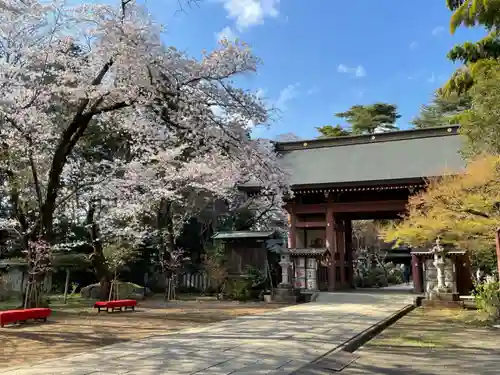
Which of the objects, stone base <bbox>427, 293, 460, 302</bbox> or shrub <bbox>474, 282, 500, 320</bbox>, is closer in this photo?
shrub <bbox>474, 282, 500, 320</bbox>

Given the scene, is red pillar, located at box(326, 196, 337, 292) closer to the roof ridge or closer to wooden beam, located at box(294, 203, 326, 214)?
wooden beam, located at box(294, 203, 326, 214)

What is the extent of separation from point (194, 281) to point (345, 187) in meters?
8.43

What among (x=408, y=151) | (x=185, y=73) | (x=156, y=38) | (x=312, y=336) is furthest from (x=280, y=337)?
(x=408, y=151)

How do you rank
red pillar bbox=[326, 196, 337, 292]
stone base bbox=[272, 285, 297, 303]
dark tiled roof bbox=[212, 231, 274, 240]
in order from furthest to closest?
red pillar bbox=[326, 196, 337, 292]
dark tiled roof bbox=[212, 231, 274, 240]
stone base bbox=[272, 285, 297, 303]

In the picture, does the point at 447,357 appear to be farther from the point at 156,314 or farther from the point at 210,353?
the point at 156,314

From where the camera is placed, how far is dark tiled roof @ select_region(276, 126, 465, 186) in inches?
722

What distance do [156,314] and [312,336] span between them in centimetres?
508

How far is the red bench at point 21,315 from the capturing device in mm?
8391

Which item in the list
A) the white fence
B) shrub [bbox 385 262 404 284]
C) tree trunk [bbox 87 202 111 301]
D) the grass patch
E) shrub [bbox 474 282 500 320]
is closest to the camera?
the grass patch

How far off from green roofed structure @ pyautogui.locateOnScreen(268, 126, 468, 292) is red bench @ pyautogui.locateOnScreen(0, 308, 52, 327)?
314 inches

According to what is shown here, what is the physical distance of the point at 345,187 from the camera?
1758 cm

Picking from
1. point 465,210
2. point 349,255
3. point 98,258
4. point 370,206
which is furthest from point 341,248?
point 465,210

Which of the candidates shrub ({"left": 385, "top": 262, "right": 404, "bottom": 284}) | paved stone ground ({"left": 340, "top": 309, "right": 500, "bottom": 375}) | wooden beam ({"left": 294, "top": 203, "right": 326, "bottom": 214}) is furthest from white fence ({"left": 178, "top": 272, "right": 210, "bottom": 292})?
shrub ({"left": 385, "top": 262, "right": 404, "bottom": 284})

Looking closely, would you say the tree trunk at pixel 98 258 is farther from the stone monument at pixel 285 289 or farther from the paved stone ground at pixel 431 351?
the paved stone ground at pixel 431 351
